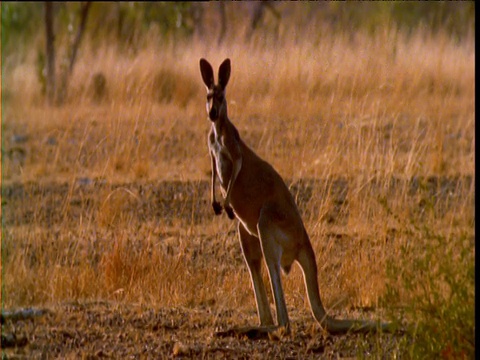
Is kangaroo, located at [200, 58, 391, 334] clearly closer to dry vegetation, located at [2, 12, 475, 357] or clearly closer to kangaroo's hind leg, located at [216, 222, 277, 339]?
kangaroo's hind leg, located at [216, 222, 277, 339]

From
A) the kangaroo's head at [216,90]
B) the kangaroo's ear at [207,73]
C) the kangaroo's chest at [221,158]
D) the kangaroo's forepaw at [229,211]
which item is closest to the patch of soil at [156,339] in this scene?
the kangaroo's forepaw at [229,211]

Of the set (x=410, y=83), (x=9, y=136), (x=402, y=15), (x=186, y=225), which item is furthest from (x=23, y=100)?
(x=402, y=15)

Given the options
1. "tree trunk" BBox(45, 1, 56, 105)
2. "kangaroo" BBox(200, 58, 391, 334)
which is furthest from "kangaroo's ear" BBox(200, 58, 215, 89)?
"tree trunk" BBox(45, 1, 56, 105)

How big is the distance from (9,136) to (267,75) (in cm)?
466

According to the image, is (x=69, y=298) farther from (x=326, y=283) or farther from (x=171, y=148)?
(x=171, y=148)

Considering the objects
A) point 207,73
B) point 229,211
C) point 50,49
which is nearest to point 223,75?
point 207,73

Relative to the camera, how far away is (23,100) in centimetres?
1423

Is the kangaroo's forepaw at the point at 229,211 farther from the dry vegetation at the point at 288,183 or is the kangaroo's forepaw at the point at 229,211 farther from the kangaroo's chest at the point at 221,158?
the dry vegetation at the point at 288,183

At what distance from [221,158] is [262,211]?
32 centimetres

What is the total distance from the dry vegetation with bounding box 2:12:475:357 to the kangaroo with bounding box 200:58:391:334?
0.32 m

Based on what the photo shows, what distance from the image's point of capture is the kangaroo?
5.04 metres

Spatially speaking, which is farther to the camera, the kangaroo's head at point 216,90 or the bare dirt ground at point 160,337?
the kangaroo's head at point 216,90

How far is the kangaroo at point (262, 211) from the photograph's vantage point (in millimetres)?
5036

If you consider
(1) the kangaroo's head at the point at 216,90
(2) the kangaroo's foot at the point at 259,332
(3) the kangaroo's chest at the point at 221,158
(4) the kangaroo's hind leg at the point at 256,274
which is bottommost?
(2) the kangaroo's foot at the point at 259,332
